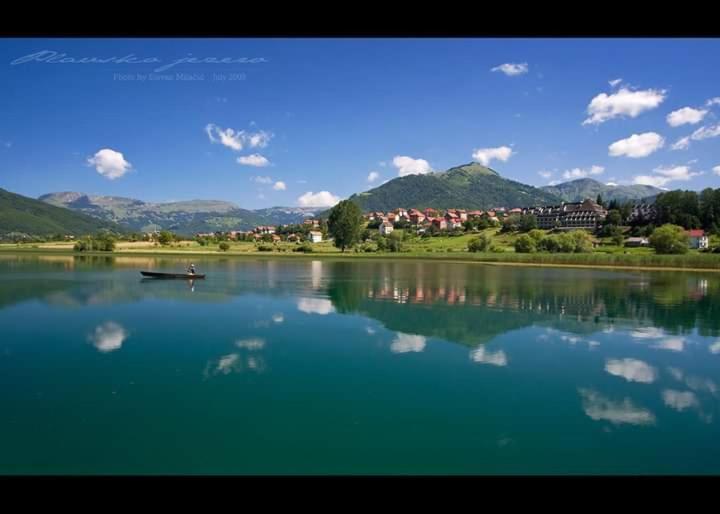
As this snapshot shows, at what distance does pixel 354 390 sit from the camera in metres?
10.8

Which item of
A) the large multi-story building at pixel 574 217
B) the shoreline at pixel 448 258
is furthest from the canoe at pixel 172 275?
the large multi-story building at pixel 574 217

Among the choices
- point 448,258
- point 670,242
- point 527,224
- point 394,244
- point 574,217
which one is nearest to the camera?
point 670,242

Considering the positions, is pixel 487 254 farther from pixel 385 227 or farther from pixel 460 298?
pixel 385 227

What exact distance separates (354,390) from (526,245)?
6785 centimetres

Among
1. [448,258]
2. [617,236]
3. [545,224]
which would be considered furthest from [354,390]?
[545,224]

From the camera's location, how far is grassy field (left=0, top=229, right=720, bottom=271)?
5608 cm

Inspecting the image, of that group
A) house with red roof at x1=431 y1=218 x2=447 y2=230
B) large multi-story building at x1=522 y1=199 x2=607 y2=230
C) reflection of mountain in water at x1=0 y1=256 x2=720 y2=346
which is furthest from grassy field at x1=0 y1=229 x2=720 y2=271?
large multi-story building at x1=522 y1=199 x2=607 y2=230

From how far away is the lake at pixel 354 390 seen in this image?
24.8 feet

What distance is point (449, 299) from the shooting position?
2703cm

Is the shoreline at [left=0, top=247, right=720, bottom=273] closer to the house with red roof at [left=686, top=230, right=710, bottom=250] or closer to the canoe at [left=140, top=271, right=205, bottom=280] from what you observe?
the house with red roof at [left=686, top=230, right=710, bottom=250]

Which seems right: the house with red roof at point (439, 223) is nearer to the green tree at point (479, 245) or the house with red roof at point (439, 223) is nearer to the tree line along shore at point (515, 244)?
the tree line along shore at point (515, 244)
